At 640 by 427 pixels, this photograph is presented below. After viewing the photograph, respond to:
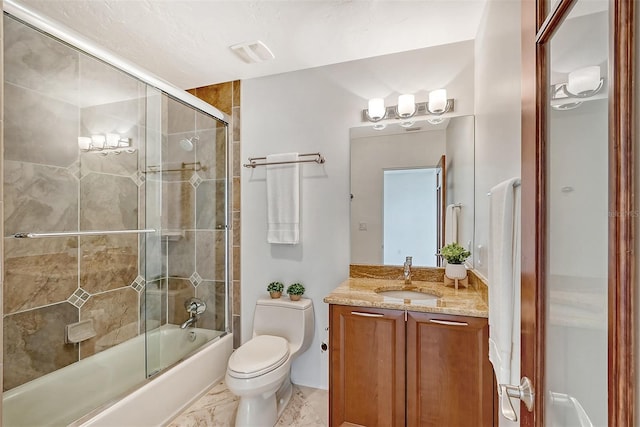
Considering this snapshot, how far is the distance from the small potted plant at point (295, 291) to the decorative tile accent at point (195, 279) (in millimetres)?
762

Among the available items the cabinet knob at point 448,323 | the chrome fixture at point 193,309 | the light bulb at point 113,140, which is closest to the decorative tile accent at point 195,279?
the chrome fixture at point 193,309

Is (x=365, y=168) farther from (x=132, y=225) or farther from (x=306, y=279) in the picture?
(x=132, y=225)

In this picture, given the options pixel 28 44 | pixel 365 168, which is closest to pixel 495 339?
pixel 365 168

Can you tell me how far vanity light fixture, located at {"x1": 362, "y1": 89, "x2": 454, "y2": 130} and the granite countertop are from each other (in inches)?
43.7

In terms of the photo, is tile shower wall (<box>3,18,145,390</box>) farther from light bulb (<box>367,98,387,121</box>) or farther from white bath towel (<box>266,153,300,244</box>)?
light bulb (<box>367,98,387,121</box>)

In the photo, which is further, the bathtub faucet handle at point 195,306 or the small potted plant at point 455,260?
the bathtub faucet handle at point 195,306

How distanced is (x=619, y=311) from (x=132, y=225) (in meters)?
2.42

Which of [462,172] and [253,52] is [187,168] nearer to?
[253,52]

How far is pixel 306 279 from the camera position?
226 cm

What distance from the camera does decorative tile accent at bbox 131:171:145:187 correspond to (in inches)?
81.3

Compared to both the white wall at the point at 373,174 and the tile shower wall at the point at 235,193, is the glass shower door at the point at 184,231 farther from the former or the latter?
the white wall at the point at 373,174

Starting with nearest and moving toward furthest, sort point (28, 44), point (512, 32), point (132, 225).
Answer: point (512, 32)
point (28, 44)
point (132, 225)

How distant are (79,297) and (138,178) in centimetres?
85

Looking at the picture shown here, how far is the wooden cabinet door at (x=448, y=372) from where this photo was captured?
141cm
